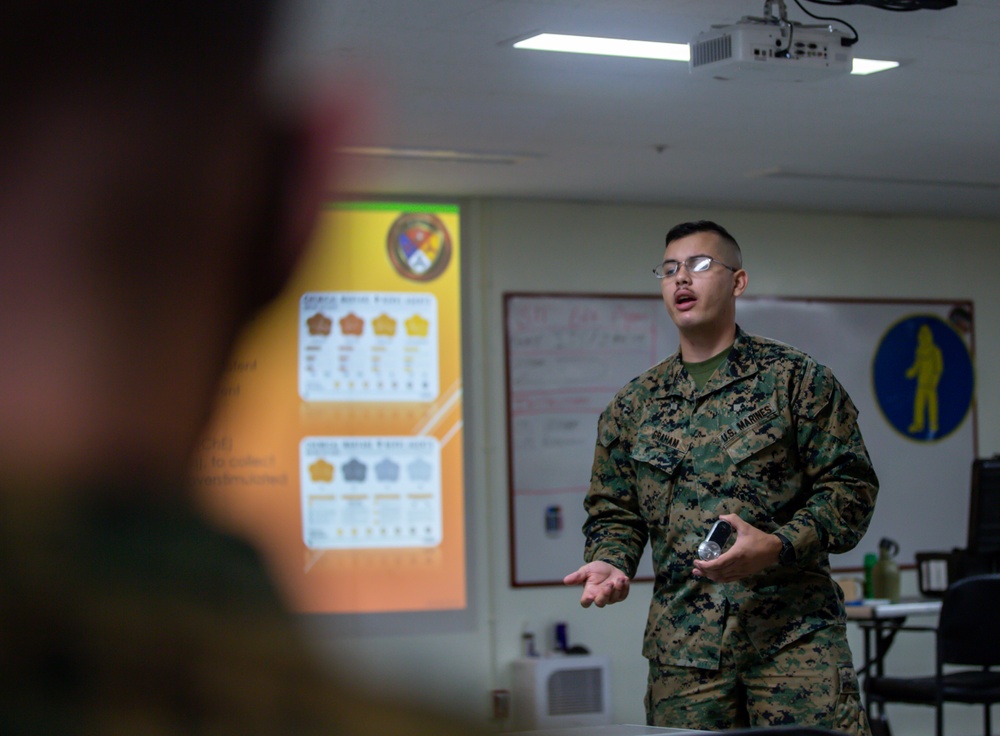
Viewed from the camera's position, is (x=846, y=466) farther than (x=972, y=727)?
No

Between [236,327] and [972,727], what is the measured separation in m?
7.30

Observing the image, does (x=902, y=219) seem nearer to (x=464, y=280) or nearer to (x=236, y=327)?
(x=464, y=280)

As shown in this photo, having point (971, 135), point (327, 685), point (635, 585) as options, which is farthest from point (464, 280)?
point (327, 685)

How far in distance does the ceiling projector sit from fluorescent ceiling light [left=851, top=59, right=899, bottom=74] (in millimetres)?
676

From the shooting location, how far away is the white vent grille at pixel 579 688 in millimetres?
5996

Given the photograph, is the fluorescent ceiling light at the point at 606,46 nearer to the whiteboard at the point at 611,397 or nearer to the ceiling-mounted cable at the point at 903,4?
the ceiling-mounted cable at the point at 903,4

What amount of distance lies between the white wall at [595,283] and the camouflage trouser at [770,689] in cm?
332

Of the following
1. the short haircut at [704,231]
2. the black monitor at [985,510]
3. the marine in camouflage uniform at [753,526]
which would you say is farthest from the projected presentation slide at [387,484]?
the marine in camouflage uniform at [753,526]

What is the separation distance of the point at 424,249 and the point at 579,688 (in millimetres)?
2214

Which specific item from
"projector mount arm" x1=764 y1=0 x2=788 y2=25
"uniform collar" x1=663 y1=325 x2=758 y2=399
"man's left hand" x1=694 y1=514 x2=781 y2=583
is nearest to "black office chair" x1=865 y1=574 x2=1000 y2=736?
"projector mount arm" x1=764 y1=0 x2=788 y2=25

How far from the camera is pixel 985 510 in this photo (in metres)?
5.31

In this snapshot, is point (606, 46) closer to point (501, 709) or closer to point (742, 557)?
point (742, 557)

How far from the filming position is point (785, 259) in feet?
22.5

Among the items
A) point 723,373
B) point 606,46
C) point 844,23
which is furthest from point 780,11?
point 723,373
